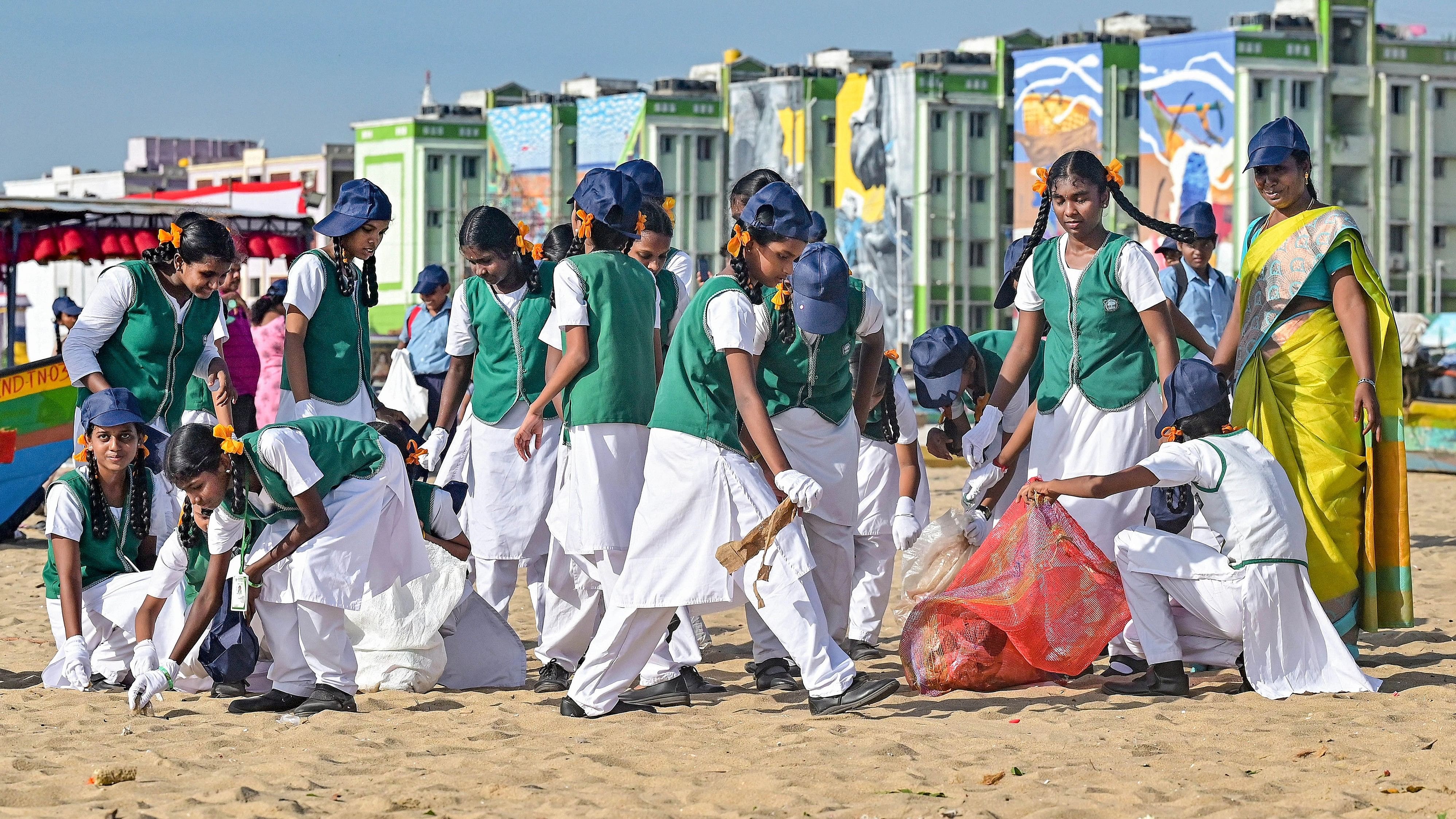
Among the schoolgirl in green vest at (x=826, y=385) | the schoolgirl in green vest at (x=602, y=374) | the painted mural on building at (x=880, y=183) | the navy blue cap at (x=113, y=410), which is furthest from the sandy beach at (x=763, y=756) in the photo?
the painted mural on building at (x=880, y=183)

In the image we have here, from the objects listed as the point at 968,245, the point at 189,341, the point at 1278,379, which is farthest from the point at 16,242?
the point at 968,245

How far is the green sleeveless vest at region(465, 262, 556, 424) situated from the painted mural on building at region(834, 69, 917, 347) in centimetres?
5713

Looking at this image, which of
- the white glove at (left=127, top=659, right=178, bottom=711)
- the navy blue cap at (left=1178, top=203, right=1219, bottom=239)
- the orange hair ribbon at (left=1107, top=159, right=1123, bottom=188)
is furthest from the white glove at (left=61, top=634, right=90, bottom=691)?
the navy blue cap at (left=1178, top=203, right=1219, bottom=239)

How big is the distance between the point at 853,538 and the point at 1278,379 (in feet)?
5.30

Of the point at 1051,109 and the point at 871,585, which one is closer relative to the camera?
the point at 871,585

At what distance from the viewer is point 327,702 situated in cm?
571

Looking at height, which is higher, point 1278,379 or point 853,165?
point 853,165

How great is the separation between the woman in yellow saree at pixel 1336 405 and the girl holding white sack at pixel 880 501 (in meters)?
1.36

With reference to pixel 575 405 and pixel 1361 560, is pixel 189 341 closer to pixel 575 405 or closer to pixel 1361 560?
pixel 575 405

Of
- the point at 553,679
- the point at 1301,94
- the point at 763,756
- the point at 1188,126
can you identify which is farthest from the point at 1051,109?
the point at 763,756

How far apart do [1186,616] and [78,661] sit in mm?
3701

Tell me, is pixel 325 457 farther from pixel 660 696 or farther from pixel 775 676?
pixel 775 676

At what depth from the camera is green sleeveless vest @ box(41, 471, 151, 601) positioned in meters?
6.41

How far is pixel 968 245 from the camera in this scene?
65.3 m
